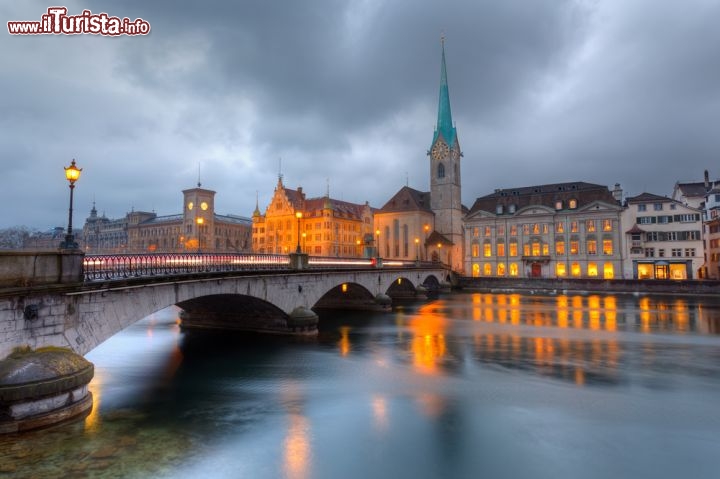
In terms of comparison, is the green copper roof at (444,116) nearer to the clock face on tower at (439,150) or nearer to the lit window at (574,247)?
the clock face on tower at (439,150)

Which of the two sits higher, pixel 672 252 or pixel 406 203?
pixel 406 203

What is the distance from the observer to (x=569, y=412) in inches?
637

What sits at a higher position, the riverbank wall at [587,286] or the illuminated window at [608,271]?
the illuminated window at [608,271]

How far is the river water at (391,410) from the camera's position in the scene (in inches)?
477

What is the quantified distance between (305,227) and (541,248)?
53998 mm

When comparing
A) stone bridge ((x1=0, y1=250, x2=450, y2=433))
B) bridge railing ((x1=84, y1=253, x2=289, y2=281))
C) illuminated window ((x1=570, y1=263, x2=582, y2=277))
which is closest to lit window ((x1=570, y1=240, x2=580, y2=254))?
illuminated window ((x1=570, y1=263, x2=582, y2=277))

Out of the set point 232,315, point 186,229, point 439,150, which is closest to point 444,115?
point 439,150

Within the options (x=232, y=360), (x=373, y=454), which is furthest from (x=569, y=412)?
(x=232, y=360)

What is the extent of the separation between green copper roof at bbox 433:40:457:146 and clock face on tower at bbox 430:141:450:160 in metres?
1.44

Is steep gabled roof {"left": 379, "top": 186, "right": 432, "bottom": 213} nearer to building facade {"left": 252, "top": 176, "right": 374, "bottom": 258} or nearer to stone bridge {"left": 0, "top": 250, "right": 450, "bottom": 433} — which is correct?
building facade {"left": 252, "top": 176, "right": 374, "bottom": 258}

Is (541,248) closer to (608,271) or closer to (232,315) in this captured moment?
(608,271)

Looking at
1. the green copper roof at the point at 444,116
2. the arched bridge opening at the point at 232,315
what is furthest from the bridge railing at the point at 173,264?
the green copper roof at the point at 444,116

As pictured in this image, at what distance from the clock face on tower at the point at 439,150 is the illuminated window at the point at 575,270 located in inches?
1657

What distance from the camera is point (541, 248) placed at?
89.0m
